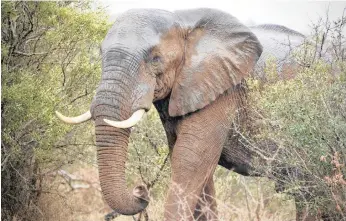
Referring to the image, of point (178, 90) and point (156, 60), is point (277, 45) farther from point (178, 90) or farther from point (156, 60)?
point (156, 60)

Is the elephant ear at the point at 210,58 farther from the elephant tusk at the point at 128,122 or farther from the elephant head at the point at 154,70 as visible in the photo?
the elephant tusk at the point at 128,122

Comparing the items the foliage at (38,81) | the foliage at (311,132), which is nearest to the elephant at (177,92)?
the foliage at (311,132)

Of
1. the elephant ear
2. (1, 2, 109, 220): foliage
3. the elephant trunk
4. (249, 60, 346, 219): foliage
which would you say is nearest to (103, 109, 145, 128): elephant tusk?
the elephant trunk

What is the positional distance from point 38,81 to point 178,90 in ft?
7.39

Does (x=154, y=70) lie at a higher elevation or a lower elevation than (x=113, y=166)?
higher

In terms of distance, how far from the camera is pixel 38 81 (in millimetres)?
9609

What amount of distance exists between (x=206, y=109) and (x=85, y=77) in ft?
9.67

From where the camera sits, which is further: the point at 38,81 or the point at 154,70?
the point at 38,81

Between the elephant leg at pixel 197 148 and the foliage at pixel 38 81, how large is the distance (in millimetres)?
1777

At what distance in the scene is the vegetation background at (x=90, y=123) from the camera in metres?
7.11

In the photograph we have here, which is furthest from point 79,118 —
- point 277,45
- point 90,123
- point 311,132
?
point 90,123

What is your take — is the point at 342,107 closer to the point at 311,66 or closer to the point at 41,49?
the point at 311,66

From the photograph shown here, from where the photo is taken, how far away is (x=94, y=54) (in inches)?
458

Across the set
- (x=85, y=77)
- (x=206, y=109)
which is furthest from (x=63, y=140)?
(x=206, y=109)
